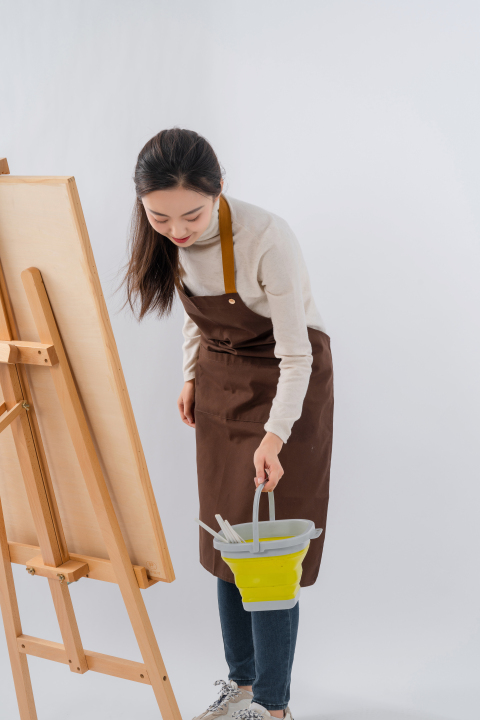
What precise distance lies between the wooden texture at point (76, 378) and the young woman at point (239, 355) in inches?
8.3

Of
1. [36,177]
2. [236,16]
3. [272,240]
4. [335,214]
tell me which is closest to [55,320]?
[36,177]

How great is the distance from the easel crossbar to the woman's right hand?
0.68 meters

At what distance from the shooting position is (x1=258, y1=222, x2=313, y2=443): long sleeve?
1719 millimetres

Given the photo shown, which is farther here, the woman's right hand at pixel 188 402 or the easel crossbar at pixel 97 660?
A: the woman's right hand at pixel 188 402

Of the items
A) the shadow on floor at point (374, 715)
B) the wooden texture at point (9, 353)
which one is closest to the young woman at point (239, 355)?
the shadow on floor at point (374, 715)

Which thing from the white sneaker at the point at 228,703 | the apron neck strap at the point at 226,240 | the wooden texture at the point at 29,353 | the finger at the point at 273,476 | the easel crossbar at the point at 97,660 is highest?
the apron neck strap at the point at 226,240

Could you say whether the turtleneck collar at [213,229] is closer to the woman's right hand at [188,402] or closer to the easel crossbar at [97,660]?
the woman's right hand at [188,402]

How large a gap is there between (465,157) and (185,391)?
48.1 inches

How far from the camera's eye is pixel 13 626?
1.92 m

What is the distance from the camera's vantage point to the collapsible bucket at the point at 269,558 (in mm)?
1630

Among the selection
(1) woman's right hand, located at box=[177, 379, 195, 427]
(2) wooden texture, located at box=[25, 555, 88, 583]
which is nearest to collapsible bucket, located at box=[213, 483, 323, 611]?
(2) wooden texture, located at box=[25, 555, 88, 583]

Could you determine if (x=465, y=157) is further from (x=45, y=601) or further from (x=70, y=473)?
(x=45, y=601)

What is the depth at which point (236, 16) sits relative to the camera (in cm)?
257

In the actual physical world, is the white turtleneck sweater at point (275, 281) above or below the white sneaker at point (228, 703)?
above
